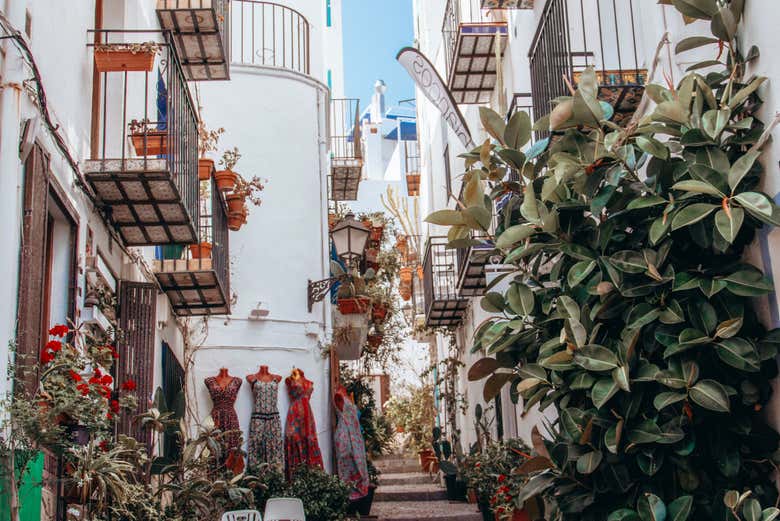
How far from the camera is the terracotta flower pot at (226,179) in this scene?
1408 centimetres

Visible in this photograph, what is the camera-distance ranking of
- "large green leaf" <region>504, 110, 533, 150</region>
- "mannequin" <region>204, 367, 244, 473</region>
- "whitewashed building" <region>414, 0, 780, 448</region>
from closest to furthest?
"whitewashed building" <region>414, 0, 780, 448</region>
"large green leaf" <region>504, 110, 533, 150</region>
"mannequin" <region>204, 367, 244, 473</region>

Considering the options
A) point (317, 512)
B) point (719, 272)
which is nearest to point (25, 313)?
point (719, 272)

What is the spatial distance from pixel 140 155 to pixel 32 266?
4159 millimetres

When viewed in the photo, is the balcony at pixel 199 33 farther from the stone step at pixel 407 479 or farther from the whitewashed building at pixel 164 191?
the stone step at pixel 407 479

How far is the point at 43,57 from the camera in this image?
7723 millimetres

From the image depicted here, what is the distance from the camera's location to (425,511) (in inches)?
611

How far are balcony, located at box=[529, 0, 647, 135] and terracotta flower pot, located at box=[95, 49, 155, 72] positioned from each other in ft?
10.8

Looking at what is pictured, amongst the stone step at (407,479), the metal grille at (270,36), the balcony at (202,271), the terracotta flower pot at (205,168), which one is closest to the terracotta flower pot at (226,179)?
the balcony at (202,271)

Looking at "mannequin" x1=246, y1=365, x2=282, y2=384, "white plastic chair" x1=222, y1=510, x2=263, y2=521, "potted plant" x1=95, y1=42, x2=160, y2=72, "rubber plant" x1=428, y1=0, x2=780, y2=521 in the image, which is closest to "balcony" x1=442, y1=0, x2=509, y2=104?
"mannequin" x1=246, y1=365, x2=282, y2=384

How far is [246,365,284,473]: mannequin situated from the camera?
14.6 metres

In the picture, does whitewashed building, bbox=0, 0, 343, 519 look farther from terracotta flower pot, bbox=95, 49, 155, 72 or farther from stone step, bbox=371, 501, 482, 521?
stone step, bbox=371, 501, 482, 521

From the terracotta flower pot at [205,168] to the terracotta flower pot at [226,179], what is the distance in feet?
2.20

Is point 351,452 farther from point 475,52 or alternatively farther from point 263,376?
point 475,52

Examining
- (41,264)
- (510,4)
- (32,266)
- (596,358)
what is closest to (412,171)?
(510,4)
